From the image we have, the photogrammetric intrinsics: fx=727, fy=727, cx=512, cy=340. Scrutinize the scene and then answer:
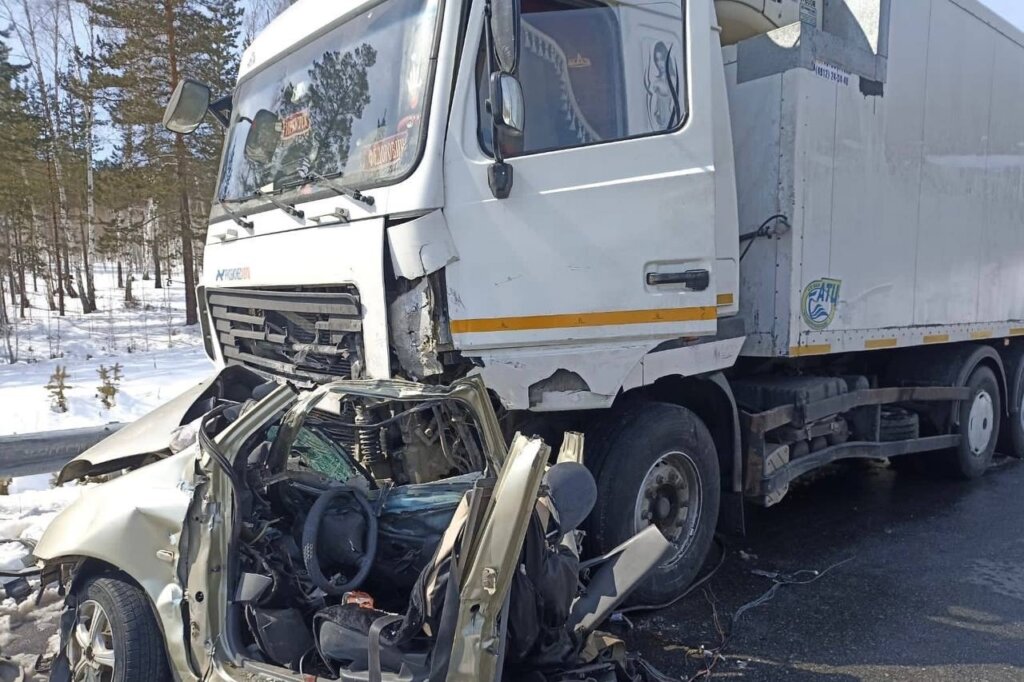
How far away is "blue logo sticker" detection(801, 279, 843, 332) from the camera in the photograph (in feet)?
14.6

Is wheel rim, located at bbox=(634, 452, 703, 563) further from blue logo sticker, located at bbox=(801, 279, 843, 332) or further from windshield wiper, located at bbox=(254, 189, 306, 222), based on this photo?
windshield wiper, located at bbox=(254, 189, 306, 222)

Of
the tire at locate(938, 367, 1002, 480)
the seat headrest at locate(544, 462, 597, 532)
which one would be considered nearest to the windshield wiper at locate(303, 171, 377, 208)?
the seat headrest at locate(544, 462, 597, 532)

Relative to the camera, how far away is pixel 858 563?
4.62 meters

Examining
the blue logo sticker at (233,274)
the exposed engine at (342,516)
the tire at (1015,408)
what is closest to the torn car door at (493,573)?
the exposed engine at (342,516)

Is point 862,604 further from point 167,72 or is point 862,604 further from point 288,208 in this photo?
point 167,72

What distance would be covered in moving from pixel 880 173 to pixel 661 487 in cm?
272

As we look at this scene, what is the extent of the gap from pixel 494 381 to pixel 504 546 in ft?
4.09

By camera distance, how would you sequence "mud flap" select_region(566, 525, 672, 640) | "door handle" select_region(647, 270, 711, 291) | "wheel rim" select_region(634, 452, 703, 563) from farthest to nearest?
"wheel rim" select_region(634, 452, 703, 563)
"door handle" select_region(647, 270, 711, 291)
"mud flap" select_region(566, 525, 672, 640)

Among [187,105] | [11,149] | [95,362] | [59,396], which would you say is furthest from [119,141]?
[187,105]

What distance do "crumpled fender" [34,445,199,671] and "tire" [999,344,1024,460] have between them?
7557mm

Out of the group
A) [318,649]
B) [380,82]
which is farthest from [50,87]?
[318,649]

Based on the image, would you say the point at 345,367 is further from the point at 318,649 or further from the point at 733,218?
the point at 733,218

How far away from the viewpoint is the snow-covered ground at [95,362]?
30.4 feet

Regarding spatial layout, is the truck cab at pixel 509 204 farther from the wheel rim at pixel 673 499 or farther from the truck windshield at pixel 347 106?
the wheel rim at pixel 673 499
